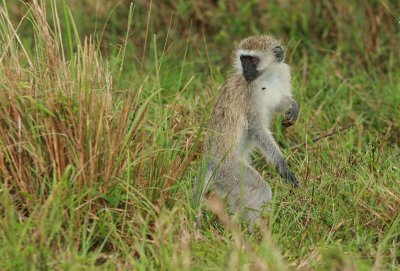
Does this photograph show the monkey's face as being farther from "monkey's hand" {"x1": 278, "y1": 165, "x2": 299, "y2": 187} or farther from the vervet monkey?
"monkey's hand" {"x1": 278, "y1": 165, "x2": 299, "y2": 187}

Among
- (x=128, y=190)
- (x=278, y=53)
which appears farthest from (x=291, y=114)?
(x=128, y=190)

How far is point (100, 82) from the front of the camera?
5.21 meters

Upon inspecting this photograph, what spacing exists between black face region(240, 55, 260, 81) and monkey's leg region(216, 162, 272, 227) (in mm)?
603

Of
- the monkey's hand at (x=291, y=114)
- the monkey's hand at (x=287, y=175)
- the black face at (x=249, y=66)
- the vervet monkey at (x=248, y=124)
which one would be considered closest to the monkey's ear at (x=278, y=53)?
the vervet monkey at (x=248, y=124)

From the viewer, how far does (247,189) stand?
5648 mm

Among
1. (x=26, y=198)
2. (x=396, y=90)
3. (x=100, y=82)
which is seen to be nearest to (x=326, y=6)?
(x=396, y=90)

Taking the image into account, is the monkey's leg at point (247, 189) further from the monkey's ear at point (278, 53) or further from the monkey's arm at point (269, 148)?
the monkey's ear at point (278, 53)

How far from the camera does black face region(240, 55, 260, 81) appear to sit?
597 cm

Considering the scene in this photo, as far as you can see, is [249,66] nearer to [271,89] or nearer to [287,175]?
[271,89]

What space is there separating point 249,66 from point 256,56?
0.09 metres

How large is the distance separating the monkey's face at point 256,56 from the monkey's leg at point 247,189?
63cm

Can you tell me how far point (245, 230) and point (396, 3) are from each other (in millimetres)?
4284

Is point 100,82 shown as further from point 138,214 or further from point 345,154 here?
point 345,154

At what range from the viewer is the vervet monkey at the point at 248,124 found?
564 centimetres
